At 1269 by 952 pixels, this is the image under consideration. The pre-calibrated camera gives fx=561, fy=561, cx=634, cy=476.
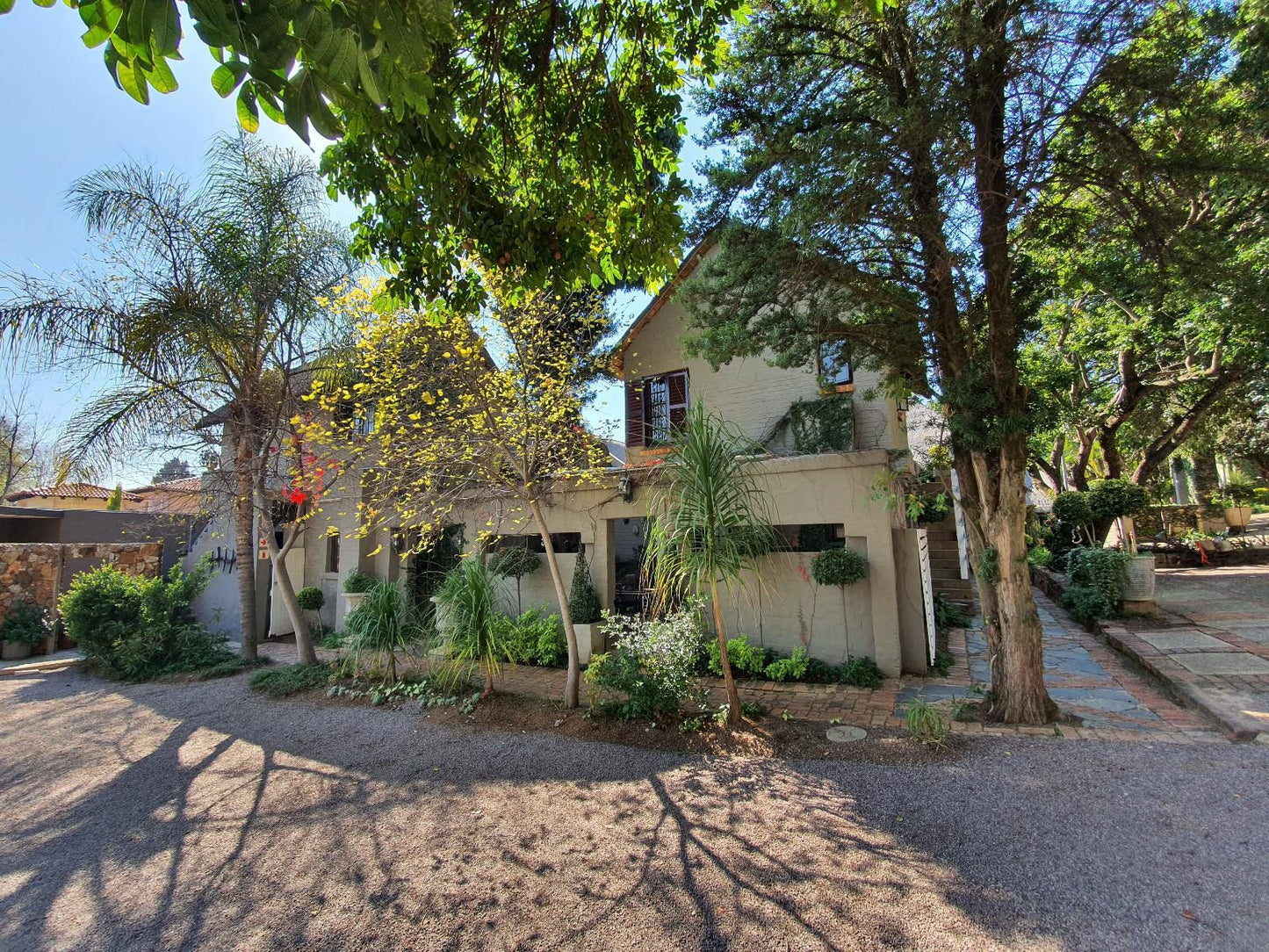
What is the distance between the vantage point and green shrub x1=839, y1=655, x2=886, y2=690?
21.7 feet

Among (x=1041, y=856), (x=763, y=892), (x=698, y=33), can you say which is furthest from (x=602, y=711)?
(x=698, y=33)

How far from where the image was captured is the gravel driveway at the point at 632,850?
9.09ft

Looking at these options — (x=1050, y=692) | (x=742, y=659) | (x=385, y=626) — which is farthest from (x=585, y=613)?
(x=1050, y=692)

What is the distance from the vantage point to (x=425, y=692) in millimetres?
6801

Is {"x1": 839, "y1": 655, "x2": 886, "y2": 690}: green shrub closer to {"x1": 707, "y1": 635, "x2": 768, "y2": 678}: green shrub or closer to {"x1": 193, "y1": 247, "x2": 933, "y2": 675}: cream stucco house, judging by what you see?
{"x1": 193, "y1": 247, "x2": 933, "y2": 675}: cream stucco house

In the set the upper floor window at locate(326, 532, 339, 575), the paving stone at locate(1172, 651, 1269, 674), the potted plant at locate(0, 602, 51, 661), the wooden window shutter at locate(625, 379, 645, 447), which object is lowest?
the paving stone at locate(1172, 651, 1269, 674)

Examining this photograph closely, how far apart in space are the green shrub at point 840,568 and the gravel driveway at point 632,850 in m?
2.43

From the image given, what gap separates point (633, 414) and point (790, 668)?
707 cm

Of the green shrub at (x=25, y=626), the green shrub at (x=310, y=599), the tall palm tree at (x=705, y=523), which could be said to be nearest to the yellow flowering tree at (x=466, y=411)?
the tall palm tree at (x=705, y=523)

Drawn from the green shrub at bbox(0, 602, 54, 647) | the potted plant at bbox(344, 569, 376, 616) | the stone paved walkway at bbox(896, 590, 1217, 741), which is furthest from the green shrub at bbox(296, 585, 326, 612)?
the stone paved walkway at bbox(896, 590, 1217, 741)

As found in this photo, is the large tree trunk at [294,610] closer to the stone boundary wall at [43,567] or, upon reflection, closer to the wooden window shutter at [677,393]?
the stone boundary wall at [43,567]

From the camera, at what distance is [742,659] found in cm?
736

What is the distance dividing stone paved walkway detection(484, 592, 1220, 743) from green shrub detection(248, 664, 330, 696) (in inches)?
98.5

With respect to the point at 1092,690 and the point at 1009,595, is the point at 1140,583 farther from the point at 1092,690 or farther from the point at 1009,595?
the point at 1009,595
